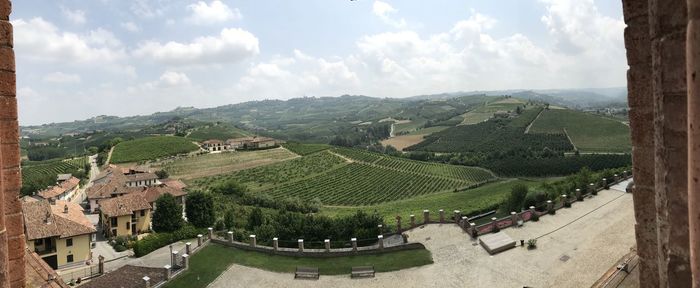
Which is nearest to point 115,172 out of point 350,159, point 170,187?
point 170,187

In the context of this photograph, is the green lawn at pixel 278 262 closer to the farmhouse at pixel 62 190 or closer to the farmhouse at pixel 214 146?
the farmhouse at pixel 62 190

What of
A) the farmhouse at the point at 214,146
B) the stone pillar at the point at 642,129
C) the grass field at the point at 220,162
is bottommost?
the grass field at the point at 220,162

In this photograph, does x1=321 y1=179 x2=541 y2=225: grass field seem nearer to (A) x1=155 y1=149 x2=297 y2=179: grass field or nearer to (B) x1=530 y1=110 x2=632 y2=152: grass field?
(B) x1=530 y1=110 x2=632 y2=152: grass field

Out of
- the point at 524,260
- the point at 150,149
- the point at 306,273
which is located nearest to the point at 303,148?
the point at 150,149

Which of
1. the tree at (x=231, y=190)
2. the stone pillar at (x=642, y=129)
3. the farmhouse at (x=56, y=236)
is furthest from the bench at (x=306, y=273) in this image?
the tree at (x=231, y=190)

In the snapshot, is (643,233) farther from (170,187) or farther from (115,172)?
(115,172)

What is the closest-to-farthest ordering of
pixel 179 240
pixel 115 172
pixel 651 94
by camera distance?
pixel 651 94
pixel 179 240
pixel 115 172
